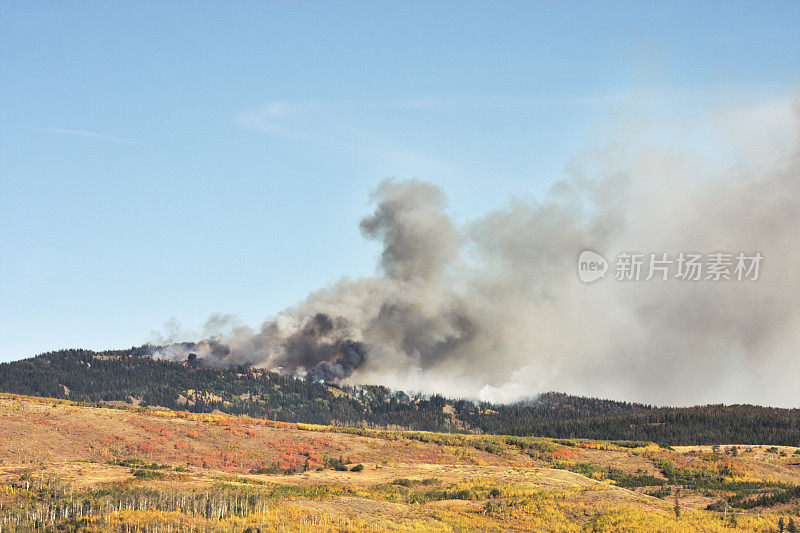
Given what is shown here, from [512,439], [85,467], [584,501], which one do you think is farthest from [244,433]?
[584,501]

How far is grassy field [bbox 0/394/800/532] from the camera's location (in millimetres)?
63125

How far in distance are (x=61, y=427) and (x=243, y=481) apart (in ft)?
133

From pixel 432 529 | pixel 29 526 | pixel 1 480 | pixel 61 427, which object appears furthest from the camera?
pixel 61 427

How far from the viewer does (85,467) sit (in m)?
88.6

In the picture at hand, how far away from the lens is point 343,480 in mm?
101000

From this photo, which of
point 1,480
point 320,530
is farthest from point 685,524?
point 1,480

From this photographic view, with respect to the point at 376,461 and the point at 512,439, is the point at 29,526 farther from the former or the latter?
the point at 512,439

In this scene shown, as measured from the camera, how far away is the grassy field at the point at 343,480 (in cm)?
6312

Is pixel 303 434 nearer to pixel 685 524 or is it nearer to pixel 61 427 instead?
pixel 61 427

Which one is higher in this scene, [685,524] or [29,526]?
[685,524]

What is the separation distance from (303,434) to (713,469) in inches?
2810

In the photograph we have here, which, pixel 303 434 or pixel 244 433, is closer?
pixel 244 433

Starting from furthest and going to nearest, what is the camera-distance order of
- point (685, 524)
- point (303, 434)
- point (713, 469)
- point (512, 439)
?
point (512, 439), point (303, 434), point (713, 469), point (685, 524)

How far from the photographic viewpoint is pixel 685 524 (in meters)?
66.1
